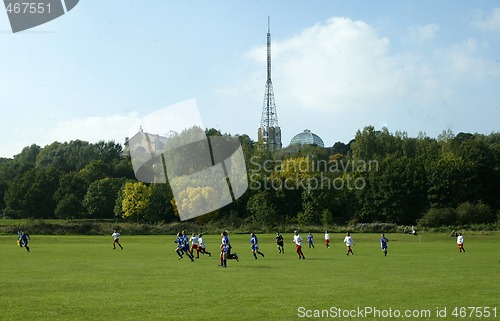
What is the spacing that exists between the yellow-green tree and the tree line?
0.51ft

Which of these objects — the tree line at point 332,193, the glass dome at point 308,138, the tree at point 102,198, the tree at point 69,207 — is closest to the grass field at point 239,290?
the tree line at point 332,193

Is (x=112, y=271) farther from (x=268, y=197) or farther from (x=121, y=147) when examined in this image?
(x=121, y=147)

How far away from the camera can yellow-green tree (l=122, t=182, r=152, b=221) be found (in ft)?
294

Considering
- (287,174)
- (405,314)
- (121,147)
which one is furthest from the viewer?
(121,147)

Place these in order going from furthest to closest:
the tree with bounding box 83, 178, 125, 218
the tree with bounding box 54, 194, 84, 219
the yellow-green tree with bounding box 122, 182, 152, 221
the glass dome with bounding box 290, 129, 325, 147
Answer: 1. the glass dome with bounding box 290, 129, 325, 147
2. the tree with bounding box 54, 194, 84, 219
3. the tree with bounding box 83, 178, 125, 218
4. the yellow-green tree with bounding box 122, 182, 152, 221

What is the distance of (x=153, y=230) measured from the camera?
76125mm

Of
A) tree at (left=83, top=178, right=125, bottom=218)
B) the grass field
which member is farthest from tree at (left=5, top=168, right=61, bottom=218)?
the grass field

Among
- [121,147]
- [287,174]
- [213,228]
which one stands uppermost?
[121,147]

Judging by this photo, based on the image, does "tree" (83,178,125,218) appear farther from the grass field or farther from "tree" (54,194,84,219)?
the grass field

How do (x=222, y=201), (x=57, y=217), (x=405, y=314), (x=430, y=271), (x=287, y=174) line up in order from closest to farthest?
1. (x=405, y=314)
2. (x=430, y=271)
3. (x=222, y=201)
4. (x=287, y=174)
5. (x=57, y=217)

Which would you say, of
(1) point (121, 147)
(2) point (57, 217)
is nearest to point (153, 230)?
A: (2) point (57, 217)

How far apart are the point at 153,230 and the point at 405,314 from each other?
64.3m

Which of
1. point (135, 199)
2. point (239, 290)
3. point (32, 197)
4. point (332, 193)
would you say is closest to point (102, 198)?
point (135, 199)

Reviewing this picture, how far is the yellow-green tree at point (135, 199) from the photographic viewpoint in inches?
3526
